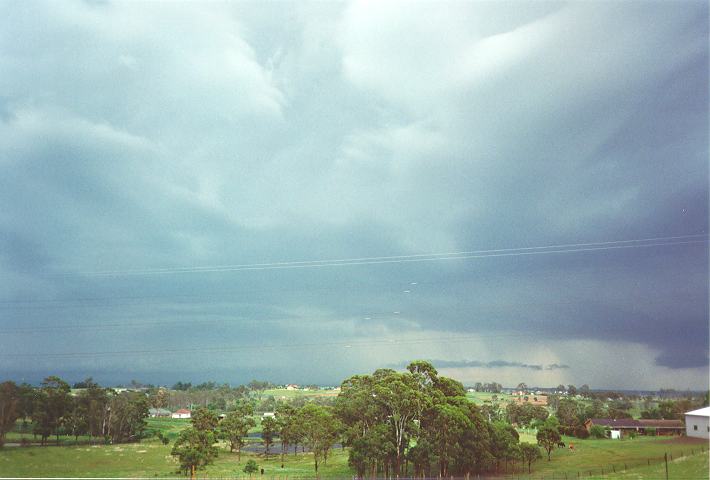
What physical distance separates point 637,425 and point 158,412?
36186 millimetres

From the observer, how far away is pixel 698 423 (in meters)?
33.1

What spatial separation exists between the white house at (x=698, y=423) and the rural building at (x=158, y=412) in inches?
1488

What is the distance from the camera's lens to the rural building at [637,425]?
34781mm

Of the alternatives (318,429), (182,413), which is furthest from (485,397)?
(182,413)

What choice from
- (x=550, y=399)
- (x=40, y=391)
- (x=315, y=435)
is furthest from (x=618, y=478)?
(x=40, y=391)

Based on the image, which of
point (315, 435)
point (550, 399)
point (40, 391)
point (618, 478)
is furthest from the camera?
point (550, 399)

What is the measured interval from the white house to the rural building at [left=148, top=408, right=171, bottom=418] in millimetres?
37784

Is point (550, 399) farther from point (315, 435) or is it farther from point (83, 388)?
point (83, 388)

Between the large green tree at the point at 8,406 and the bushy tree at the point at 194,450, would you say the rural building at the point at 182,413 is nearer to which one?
the bushy tree at the point at 194,450

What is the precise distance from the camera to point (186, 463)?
30.5 m

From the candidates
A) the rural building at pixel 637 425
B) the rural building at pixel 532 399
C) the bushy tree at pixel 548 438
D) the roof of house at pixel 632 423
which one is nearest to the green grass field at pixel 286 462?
the bushy tree at pixel 548 438

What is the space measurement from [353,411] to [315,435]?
10.8ft

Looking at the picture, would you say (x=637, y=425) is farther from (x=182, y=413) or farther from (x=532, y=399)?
(x=182, y=413)

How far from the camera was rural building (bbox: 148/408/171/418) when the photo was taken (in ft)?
A: 128
